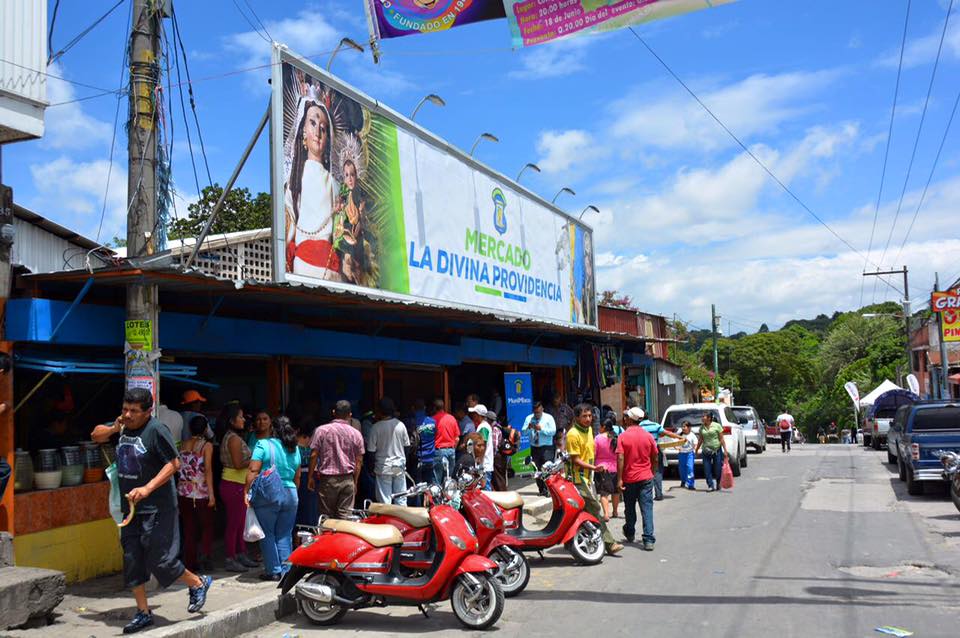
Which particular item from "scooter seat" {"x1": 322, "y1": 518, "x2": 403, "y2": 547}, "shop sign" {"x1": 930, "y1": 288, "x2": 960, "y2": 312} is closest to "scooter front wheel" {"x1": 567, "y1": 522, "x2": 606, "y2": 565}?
"scooter seat" {"x1": 322, "y1": 518, "x2": 403, "y2": 547}

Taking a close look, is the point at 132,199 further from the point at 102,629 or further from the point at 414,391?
the point at 414,391

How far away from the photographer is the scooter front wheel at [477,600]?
6773 millimetres

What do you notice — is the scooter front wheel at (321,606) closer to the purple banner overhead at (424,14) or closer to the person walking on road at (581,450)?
the person walking on road at (581,450)

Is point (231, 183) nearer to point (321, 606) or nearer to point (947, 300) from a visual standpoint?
point (321, 606)

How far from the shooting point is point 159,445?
6.37 m

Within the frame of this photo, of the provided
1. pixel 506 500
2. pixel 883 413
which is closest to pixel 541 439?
pixel 506 500

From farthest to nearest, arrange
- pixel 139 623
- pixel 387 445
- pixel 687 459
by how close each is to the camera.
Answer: pixel 687 459 → pixel 387 445 → pixel 139 623

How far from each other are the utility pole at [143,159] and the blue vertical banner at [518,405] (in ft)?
29.9

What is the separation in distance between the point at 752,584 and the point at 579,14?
5.84 metres

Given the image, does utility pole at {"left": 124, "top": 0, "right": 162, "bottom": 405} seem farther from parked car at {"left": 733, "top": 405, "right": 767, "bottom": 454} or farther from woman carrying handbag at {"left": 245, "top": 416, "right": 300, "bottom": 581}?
parked car at {"left": 733, "top": 405, "right": 767, "bottom": 454}

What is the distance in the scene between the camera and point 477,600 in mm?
6848

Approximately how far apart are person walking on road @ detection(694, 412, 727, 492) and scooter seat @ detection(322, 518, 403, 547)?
1052cm

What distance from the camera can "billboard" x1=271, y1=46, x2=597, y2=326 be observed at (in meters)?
10.7

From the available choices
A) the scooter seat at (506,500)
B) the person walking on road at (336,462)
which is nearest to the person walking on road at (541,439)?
the scooter seat at (506,500)
